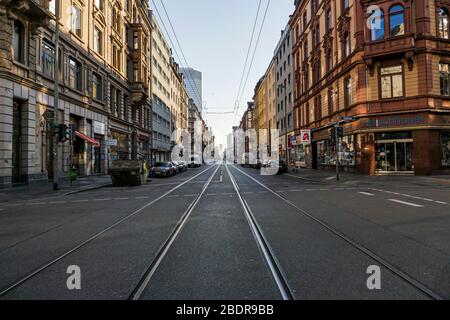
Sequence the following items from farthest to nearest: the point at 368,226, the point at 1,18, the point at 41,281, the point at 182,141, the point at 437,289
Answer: the point at 182,141 → the point at 1,18 → the point at 368,226 → the point at 41,281 → the point at 437,289

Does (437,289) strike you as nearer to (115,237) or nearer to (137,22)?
(115,237)

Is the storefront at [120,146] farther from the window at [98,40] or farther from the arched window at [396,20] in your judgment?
the arched window at [396,20]

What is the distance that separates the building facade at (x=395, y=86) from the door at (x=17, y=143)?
848 inches

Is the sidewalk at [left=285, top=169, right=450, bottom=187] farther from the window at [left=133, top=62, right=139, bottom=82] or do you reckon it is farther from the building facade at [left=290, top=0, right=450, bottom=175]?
the window at [left=133, top=62, right=139, bottom=82]

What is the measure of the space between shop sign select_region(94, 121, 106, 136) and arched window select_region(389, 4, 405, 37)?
25.2 m

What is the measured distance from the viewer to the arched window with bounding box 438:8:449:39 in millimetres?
24172

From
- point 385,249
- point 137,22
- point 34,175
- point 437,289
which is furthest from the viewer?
point 137,22

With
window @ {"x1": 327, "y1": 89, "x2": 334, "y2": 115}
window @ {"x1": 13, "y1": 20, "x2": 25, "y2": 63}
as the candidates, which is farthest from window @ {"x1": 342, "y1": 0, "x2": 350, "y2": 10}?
window @ {"x1": 13, "y1": 20, "x2": 25, "y2": 63}

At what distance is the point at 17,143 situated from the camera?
18.0m

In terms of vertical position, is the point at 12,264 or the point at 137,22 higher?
the point at 137,22

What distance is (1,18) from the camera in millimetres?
16281

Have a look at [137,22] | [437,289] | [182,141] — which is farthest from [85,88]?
→ [182,141]

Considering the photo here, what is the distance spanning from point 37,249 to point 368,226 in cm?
642

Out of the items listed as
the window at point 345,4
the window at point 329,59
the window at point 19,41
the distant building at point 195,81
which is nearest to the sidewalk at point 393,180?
the window at point 329,59
